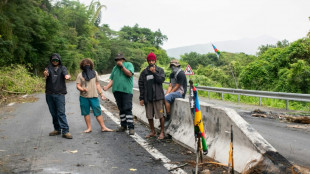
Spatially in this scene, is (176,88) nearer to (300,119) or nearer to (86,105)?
(86,105)

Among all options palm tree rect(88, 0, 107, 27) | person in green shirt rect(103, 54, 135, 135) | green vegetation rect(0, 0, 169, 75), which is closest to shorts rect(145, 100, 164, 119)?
person in green shirt rect(103, 54, 135, 135)

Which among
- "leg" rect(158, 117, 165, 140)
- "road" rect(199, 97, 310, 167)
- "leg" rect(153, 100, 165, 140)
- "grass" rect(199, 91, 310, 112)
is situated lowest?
"grass" rect(199, 91, 310, 112)

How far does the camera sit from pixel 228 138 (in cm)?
514

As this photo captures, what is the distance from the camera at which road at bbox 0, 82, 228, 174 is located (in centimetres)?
504

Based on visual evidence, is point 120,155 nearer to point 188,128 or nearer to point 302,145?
point 188,128

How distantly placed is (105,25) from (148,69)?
107 m

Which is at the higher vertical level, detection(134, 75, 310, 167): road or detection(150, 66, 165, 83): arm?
detection(150, 66, 165, 83): arm

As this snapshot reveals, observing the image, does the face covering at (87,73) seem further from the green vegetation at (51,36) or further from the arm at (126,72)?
the green vegetation at (51,36)

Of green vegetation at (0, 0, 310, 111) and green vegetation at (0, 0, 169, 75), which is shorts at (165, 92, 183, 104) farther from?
green vegetation at (0, 0, 169, 75)

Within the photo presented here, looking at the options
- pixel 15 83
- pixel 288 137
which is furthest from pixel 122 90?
pixel 15 83

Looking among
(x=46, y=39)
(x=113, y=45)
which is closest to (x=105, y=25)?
(x=113, y=45)

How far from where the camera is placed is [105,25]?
11094 centimetres

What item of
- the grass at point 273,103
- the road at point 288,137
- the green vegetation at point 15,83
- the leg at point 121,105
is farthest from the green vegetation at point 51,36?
the road at point 288,137

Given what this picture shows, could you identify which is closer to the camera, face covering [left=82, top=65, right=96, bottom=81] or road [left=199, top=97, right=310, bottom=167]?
road [left=199, top=97, right=310, bottom=167]
